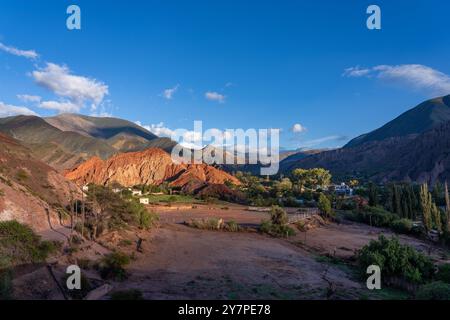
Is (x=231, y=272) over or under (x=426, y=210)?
under

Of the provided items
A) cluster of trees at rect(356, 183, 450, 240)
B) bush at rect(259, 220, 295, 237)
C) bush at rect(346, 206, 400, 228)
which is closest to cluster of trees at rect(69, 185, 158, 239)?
bush at rect(259, 220, 295, 237)

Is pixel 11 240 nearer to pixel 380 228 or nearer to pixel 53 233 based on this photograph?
pixel 53 233

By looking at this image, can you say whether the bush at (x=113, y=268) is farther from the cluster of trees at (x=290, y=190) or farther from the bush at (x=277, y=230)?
the cluster of trees at (x=290, y=190)

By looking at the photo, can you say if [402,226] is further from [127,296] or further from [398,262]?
[127,296]

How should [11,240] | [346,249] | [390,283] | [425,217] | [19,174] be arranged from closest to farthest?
[11,240] < [390,283] < [346,249] < [19,174] < [425,217]

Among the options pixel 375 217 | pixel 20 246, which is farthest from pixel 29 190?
pixel 375 217
